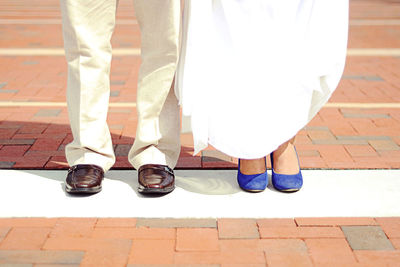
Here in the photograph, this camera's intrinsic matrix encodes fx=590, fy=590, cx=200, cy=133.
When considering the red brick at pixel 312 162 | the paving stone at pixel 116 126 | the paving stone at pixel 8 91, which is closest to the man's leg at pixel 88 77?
the paving stone at pixel 116 126

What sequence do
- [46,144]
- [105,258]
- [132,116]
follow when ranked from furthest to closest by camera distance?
[132,116]
[46,144]
[105,258]

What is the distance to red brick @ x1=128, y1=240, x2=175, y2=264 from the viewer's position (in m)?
2.22

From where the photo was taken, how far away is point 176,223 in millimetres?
2521

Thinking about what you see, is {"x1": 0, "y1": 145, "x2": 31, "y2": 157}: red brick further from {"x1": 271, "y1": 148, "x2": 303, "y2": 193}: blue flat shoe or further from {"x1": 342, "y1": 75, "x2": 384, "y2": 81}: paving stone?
{"x1": 342, "y1": 75, "x2": 384, "y2": 81}: paving stone

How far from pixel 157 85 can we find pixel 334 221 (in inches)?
40.0

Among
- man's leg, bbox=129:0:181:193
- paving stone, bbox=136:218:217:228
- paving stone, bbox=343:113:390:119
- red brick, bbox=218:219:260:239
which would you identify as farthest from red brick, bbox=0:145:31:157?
paving stone, bbox=343:113:390:119

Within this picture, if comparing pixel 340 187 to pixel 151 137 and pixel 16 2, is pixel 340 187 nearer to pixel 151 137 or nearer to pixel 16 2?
pixel 151 137

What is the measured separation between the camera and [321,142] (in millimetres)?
3631

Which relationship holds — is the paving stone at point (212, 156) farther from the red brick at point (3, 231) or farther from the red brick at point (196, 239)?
the red brick at point (3, 231)

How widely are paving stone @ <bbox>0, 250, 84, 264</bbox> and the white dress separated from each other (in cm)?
77

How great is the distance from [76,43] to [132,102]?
6.01 ft

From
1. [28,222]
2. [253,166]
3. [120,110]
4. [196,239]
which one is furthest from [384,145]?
[28,222]

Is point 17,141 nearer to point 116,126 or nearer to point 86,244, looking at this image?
point 116,126

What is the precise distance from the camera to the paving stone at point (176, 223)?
8.20ft
